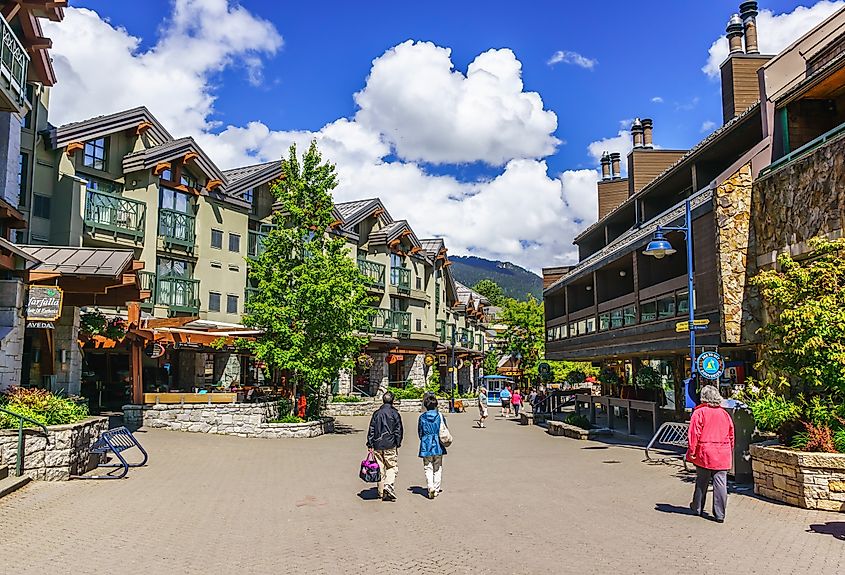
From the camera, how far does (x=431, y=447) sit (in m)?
11.1

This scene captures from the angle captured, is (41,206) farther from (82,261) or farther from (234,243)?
(82,261)

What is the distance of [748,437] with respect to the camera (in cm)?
1235

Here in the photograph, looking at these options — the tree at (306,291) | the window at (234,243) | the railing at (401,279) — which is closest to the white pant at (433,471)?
the tree at (306,291)

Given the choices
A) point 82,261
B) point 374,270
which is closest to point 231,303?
point 374,270

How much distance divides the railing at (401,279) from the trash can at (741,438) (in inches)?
1305

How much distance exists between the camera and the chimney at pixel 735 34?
22344 millimetres

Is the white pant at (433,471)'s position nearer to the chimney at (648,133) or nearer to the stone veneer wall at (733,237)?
the stone veneer wall at (733,237)

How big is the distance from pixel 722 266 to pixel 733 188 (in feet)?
5.57

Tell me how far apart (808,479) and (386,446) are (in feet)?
19.8

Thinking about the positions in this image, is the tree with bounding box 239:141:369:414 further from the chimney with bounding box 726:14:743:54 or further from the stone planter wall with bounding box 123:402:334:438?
the chimney with bounding box 726:14:743:54

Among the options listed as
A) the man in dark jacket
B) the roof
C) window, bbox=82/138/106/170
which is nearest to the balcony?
the roof

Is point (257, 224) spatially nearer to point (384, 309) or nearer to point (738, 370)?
point (384, 309)

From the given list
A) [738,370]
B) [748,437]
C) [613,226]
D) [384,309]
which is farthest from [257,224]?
[748,437]

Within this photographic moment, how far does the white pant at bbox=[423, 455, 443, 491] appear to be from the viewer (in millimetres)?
11094
